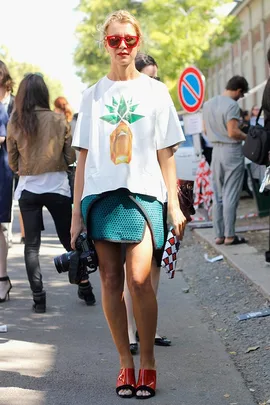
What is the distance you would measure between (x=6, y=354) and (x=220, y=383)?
1590mm

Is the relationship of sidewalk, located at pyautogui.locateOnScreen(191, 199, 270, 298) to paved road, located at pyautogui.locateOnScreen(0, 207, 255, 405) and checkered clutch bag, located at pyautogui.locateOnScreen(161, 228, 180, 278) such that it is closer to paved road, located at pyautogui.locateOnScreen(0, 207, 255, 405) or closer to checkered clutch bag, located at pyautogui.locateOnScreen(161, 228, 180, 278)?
paved road, located at pyautogui.locateOnScreen(0, 207, 255, 405)

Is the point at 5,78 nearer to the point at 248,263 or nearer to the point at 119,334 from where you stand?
the point at 248,263

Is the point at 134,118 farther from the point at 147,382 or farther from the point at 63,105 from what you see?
the point at 63,105

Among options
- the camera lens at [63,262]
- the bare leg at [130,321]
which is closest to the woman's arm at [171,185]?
the camera lens at [63,262]

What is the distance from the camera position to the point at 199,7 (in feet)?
112

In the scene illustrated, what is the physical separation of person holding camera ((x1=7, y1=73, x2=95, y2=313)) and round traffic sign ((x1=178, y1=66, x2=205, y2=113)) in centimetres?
737

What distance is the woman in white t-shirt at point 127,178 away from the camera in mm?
4793

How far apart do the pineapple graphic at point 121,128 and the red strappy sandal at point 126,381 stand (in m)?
1.16

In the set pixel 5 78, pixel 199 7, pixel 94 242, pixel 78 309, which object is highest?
pixel 199 7

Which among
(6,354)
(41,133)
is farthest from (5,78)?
(6,354)

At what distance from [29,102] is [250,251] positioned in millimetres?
3869

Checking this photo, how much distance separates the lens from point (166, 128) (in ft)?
16.0

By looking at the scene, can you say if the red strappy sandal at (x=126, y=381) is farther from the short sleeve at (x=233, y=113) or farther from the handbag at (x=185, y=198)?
the short sleeve at (x=233, y=113)

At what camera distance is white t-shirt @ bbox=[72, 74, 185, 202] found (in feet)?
15.6
